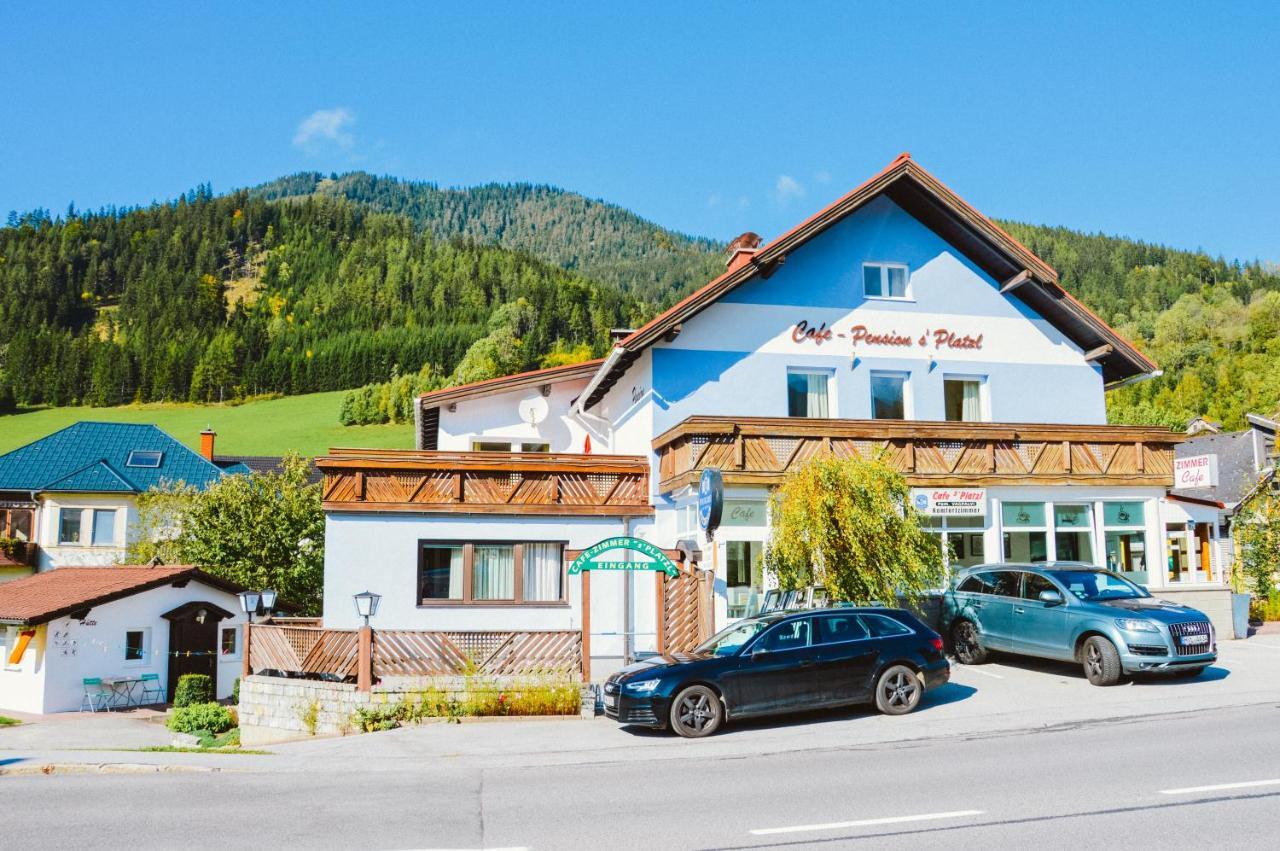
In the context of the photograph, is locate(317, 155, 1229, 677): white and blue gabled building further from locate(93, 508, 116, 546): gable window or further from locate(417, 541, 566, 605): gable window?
locate(93, 508, 116, 546): gable window

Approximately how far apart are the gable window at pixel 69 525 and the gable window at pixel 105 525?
76cm

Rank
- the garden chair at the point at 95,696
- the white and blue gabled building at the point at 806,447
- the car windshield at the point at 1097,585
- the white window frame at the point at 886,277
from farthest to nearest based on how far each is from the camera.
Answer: the garden chair at the point at 95,696
the white window frame at the point at 886,277
the white and blue gabled building at the point at 806,447
the car windshield at the point at 1097,585

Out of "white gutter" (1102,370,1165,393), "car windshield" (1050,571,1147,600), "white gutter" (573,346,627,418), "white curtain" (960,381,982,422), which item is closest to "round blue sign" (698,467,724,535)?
"car windshield" (1050,571,1147,600)

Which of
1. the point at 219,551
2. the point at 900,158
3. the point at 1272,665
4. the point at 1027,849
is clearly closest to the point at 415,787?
the point at 1027,849

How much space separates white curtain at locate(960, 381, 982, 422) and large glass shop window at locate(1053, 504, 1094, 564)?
3601 millimetres

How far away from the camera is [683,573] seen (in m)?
17.9

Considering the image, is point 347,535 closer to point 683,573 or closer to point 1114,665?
point 683,573

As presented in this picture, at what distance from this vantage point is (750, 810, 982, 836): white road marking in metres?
8.02

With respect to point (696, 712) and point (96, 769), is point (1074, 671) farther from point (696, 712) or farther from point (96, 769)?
point (96, 769)

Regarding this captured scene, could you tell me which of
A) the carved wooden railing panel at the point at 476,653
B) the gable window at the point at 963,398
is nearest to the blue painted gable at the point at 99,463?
the carved wooden railing panel at the point at 476,653

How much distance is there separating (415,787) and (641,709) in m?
3.66

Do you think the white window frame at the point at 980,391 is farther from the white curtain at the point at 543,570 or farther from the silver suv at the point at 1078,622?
the white curtain at the point at 543,570

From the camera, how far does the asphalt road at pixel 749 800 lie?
25.8 feet

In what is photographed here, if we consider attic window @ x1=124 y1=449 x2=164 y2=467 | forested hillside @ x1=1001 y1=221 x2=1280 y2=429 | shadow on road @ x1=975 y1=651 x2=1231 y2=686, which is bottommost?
shadow on road @ x1=975 y1=651 x2=1231 y2=686
